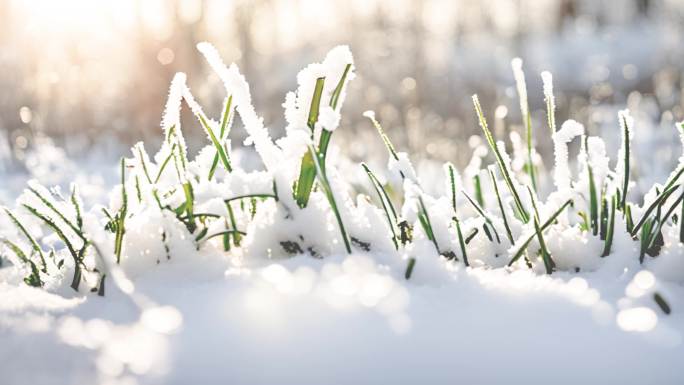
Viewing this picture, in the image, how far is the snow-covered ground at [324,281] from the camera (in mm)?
643

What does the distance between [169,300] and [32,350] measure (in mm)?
161

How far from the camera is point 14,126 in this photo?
7148mm

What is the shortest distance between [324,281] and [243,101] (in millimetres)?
314

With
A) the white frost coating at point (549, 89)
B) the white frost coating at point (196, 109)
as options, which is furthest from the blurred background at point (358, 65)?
the white frost coating at point (196, 109)

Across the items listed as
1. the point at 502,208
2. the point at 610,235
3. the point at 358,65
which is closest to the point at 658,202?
the point at 610,235

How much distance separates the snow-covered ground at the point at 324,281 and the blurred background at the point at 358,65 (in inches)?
107

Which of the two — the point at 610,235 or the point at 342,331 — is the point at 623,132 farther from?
the point at 342,331

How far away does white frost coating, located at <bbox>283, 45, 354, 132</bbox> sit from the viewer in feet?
3.10

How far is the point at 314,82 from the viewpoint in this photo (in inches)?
37.5

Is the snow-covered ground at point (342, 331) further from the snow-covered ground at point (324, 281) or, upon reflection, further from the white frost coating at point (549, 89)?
the white frost coating at point (549, 89)

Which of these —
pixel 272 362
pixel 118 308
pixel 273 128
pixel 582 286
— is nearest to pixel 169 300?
pixel 118 308

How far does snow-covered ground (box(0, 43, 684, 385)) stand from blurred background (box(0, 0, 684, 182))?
2.72 meters

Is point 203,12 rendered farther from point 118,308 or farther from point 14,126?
point 118,308

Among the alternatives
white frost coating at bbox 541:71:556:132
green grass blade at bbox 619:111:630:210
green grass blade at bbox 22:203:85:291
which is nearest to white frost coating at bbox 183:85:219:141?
green grass blade at bbox 22:203:85:291
